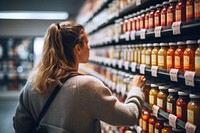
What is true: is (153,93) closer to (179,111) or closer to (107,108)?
(179,111)

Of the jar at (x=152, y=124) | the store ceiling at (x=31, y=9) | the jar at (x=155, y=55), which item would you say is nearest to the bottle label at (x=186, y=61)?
the jar at (x=155, y=55)

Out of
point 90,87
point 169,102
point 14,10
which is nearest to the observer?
point 90,87

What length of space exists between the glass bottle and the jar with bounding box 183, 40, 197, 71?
0.08 meters

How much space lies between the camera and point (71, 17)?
1209 centimetres

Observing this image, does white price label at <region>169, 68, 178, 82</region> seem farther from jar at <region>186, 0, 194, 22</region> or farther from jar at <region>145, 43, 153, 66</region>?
jar at <region>145, 43, 153, 66</region>

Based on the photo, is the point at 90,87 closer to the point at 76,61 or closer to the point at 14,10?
the point at 76,61

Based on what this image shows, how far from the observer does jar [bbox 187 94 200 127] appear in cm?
190

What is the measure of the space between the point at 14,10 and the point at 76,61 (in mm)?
8657

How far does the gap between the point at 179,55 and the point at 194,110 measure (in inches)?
17.1

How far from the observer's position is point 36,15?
11164 mm

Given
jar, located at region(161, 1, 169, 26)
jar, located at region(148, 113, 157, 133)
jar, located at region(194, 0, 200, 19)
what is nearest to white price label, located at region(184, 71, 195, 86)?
jar, located at region(194, 0, 200, 19)

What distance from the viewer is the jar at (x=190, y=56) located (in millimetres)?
2006

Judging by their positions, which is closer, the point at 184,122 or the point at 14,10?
the point at 184,122

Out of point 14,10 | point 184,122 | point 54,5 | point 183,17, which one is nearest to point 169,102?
point 184,122
